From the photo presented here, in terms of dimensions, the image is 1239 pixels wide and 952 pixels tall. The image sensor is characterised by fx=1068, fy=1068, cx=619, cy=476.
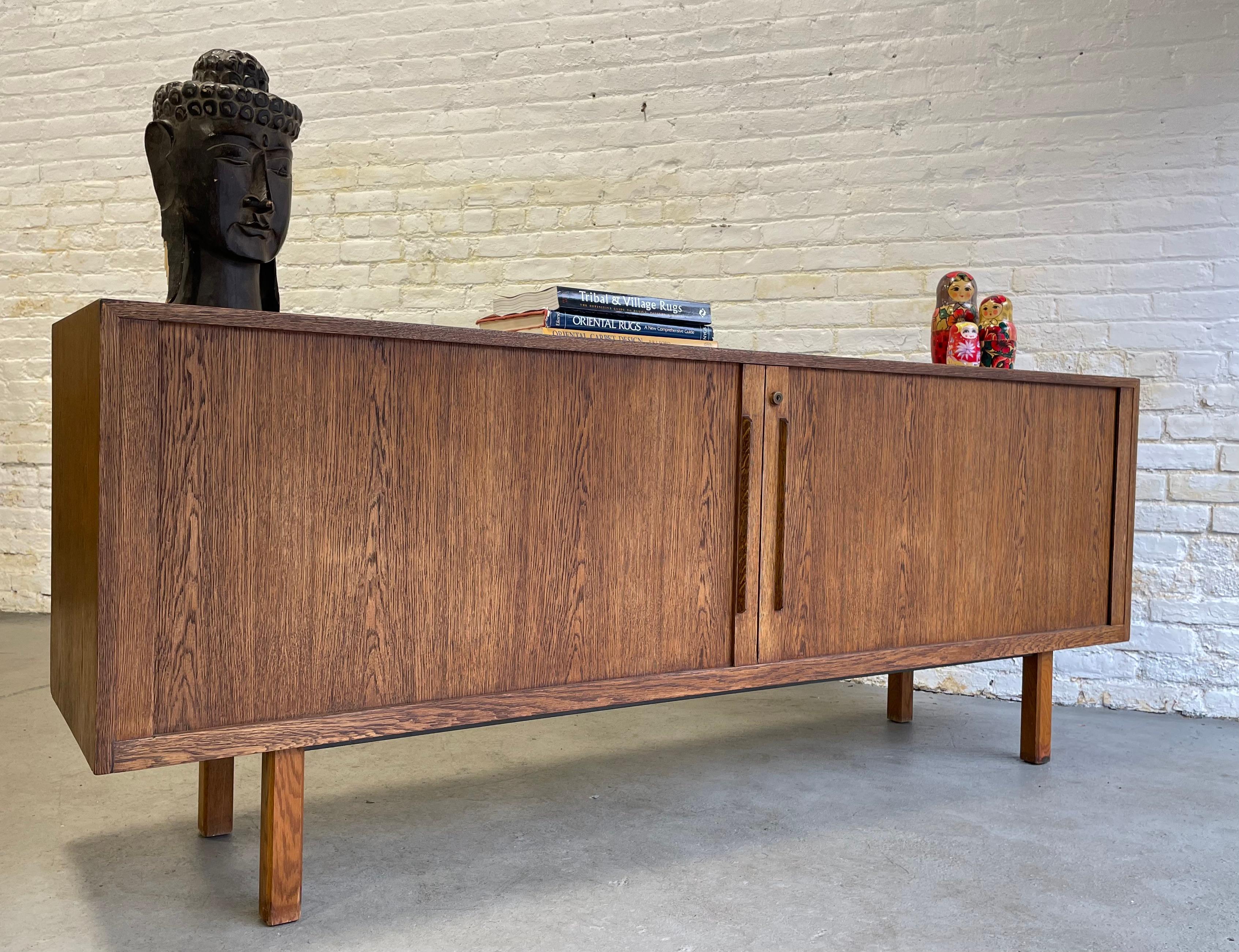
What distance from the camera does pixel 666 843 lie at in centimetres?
177

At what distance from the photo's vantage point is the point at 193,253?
1.50 m

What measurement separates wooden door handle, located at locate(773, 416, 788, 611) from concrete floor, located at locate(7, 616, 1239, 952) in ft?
1.42

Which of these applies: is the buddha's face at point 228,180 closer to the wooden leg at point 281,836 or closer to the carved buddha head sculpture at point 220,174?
the carved buddha head sculpture at point 220,174

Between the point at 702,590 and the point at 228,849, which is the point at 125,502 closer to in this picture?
the point at 228,849

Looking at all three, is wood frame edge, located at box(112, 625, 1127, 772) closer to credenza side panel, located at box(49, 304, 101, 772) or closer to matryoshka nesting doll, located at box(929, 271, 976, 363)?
credenza side panel, located at box(49, 304, 101, 772)

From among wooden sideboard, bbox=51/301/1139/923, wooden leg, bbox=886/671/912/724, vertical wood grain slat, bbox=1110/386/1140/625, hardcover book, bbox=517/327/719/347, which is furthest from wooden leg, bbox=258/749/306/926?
vertical wood grain slat, bbox=1110/386/1140/625

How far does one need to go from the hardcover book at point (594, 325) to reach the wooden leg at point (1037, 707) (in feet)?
3.39

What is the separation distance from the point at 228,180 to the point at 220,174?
13 millimetres

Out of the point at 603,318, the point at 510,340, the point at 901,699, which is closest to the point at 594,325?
the point at 603,318

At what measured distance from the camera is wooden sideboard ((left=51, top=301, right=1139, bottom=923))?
50.9 inches

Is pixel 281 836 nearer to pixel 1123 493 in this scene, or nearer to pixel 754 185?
pixel 1123 493

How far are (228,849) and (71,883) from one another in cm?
23

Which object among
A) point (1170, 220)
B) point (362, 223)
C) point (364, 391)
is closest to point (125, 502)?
point (364, 391)

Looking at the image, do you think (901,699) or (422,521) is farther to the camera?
Result: (901,699)
